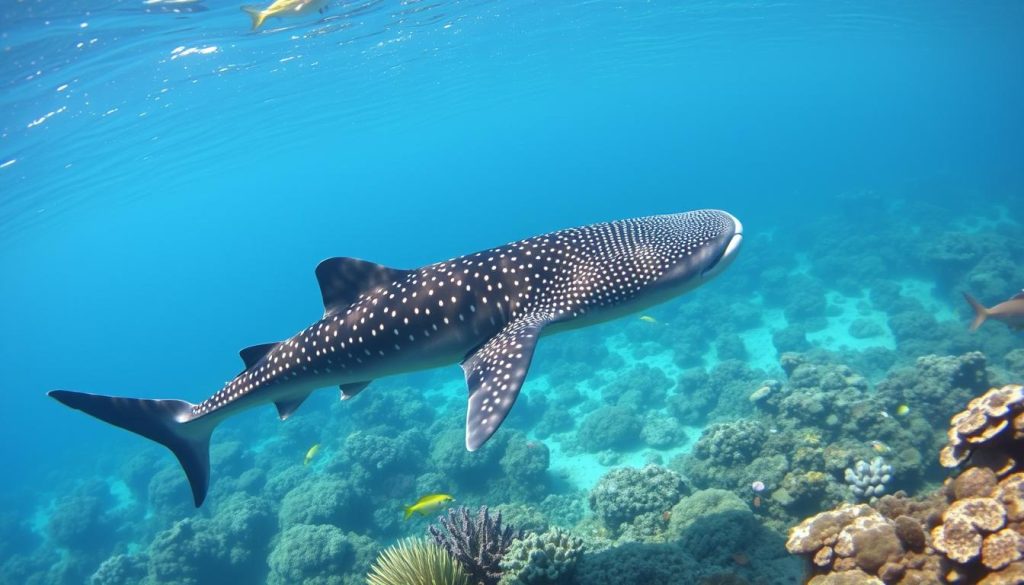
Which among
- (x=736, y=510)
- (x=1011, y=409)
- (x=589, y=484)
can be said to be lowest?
(x=589, y=484)

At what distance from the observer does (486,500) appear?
13.7 m

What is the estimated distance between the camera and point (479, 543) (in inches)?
220

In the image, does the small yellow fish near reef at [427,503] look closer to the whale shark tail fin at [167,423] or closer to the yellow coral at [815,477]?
the whale shark tail fin at [167,423]

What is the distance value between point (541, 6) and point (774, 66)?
6671 cm

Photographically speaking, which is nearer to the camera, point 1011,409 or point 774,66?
point 1011,409

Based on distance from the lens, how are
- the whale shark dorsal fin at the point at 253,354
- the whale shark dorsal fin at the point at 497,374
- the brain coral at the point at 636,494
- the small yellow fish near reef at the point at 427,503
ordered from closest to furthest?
the whale shark dorsal fin at the point at 497,374, the whale shark dorsal fin at the point at 253,354, the brain coral at the point at 636,494, the small yellow fish near reef at the point at 427,503

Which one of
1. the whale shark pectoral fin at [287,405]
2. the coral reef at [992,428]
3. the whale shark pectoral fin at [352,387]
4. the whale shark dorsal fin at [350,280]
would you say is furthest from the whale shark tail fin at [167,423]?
the coral reef at [992,428]

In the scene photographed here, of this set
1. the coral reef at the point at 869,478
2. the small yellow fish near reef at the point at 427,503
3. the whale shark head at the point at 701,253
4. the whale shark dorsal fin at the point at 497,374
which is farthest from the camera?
the small yellow fish near reef at the point at 427,503

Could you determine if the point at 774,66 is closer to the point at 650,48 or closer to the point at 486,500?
the point at 650,48

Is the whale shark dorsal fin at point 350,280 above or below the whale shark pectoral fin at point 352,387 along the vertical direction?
above

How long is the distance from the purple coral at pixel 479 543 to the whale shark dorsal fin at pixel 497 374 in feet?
6.58

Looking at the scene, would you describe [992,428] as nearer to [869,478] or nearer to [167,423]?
[869,478]

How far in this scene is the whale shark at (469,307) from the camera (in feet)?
15.6

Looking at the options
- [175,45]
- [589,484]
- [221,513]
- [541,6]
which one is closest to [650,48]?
[541,6]
